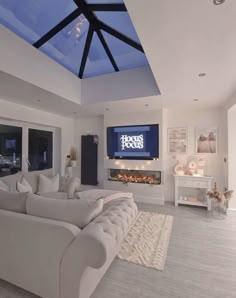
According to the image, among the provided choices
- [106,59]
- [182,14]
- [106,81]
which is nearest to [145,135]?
[106,81]

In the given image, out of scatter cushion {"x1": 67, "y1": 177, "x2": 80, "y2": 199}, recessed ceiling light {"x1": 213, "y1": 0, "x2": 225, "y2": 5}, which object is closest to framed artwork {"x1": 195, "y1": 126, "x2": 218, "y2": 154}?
scatter cushion {"x1": 67, "y1": 177, "x2": 80, "y2": 199}

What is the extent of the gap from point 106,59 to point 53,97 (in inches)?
54.2

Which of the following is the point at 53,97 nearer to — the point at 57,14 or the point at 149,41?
the point at 57,14

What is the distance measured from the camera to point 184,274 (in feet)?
6.07

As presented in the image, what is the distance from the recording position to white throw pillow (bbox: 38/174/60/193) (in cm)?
347

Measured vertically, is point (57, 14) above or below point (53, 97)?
above

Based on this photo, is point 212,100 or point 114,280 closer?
point 114,280

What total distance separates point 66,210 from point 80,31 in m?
3.07

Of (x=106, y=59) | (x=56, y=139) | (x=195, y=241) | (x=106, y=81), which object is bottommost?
(x=195, y=241)

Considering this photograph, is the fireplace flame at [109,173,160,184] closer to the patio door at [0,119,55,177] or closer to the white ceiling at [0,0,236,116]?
the white ceiling at [0,0,236,116]

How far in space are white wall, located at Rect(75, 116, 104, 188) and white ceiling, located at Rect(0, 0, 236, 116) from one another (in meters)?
1.85

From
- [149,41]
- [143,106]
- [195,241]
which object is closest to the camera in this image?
[149,41]

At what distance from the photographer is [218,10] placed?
1333mm

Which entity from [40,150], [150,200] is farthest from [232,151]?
[40,150]
